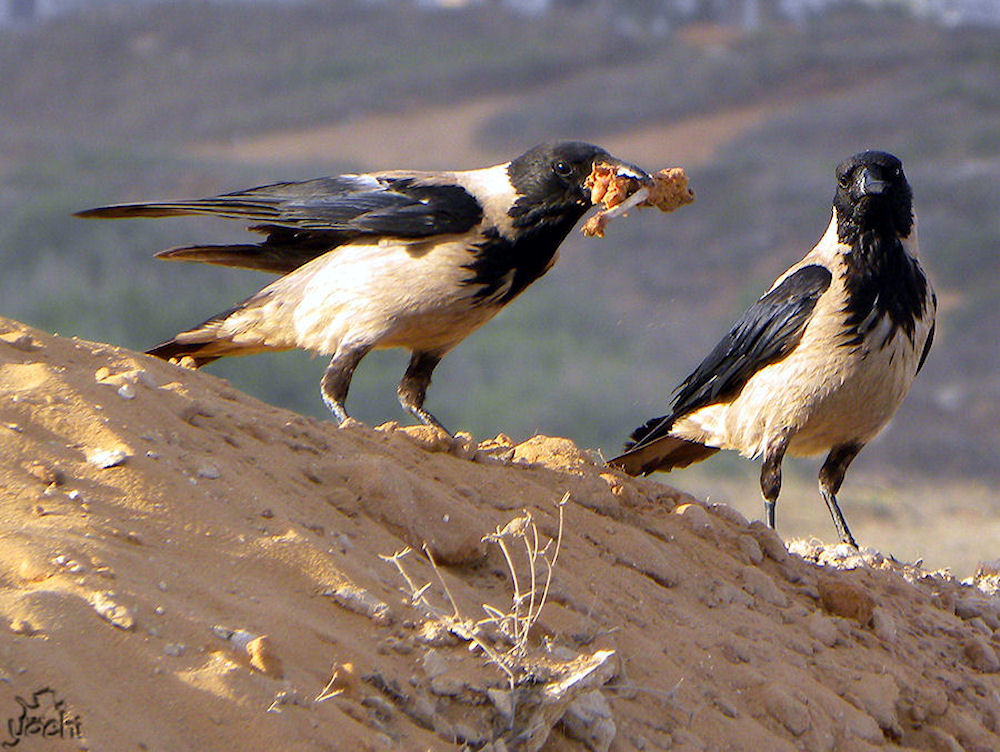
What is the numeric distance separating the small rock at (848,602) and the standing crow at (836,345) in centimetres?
142

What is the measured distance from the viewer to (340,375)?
6383 mm

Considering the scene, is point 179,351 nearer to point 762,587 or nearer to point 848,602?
point 762,587

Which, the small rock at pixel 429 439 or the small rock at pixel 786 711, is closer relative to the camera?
the small rock at pixel 786 711

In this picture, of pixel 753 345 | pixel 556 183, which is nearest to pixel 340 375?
pixel 556 183

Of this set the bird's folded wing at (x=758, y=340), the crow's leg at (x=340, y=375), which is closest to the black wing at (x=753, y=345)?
the bird's folded wing at (x=758, y=340)

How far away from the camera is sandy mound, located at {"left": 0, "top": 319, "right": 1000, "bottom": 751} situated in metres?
3.13

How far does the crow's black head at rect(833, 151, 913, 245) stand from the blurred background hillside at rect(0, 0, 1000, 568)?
22.1ft

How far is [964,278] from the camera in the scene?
2866cm

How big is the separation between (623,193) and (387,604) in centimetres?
309

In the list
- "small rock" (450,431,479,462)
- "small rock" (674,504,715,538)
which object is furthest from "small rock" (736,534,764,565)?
"small rock" (450,431,479,462)

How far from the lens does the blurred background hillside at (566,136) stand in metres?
19.1

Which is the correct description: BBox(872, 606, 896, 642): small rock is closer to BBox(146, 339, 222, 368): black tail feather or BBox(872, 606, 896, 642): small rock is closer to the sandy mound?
the sandy mound

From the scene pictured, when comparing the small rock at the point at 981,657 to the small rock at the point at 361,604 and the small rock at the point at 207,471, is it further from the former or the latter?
the small rock at the point at 207,471
